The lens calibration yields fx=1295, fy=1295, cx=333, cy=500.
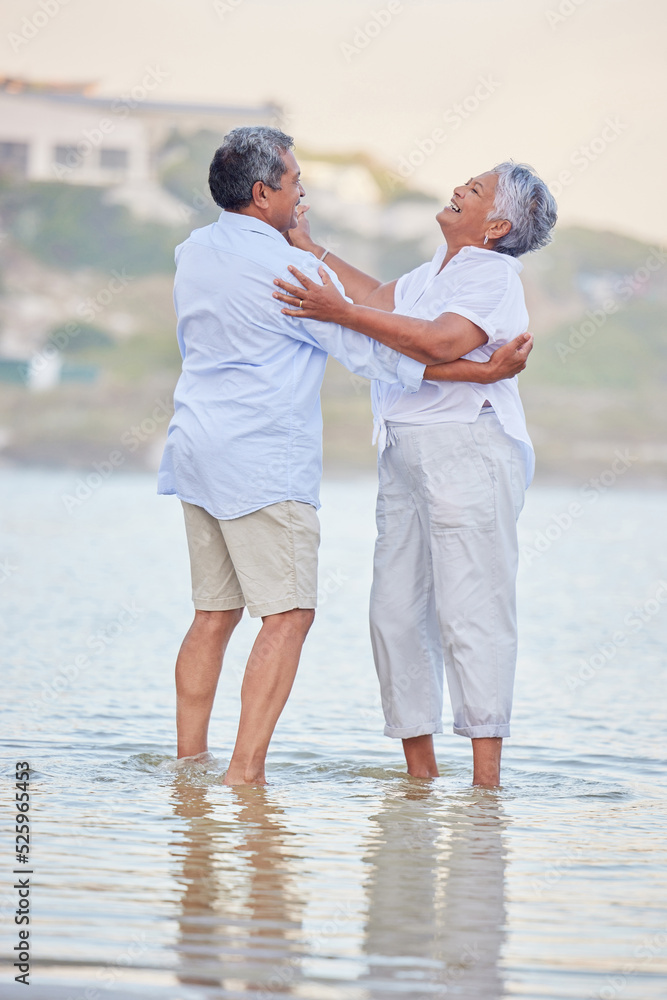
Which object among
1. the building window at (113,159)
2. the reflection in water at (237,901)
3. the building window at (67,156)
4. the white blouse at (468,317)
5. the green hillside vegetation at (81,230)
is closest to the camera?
the reflection in water at (237,901)

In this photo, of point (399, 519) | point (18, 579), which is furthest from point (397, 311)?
point (18, 579)

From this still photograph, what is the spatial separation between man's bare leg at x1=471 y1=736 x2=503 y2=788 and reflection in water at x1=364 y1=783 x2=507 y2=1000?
13 centimetres

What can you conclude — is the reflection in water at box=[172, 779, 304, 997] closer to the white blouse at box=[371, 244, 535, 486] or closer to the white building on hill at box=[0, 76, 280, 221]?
the white blouse at box=[371, 244, 535, 486]

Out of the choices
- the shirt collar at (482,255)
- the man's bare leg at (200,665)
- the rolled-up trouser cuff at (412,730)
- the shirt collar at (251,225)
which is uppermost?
the shirt collar at (251,225)

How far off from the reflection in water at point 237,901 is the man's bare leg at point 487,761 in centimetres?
57

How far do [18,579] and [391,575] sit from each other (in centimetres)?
521

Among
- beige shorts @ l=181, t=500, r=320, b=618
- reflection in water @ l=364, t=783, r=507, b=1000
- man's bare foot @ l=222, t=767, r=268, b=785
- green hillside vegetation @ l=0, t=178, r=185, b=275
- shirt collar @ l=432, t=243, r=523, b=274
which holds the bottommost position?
reflection in water @ l=364, t=783, r=507, b=1000

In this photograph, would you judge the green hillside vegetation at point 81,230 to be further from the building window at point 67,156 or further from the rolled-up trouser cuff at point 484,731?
the rolled-up trouser cuff at point 484,731

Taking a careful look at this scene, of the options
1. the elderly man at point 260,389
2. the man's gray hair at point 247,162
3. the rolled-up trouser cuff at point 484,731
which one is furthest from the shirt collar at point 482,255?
the rolled-up trouser cuff at point 484,731

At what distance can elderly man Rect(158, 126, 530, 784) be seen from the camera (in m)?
2.97

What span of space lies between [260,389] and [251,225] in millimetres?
386

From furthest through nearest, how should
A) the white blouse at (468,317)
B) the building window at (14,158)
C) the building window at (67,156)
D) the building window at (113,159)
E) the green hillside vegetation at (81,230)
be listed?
the building window at (113,159), the building window at (67,156), the building window at (14,158), the green hillside vegetation at (81,230), the white blouse at (468,317)

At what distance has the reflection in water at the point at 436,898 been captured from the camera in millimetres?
1845

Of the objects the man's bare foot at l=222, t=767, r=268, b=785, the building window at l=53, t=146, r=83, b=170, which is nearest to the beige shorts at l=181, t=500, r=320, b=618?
the man's bare foot at l=222, t=767, r=268, b=785
